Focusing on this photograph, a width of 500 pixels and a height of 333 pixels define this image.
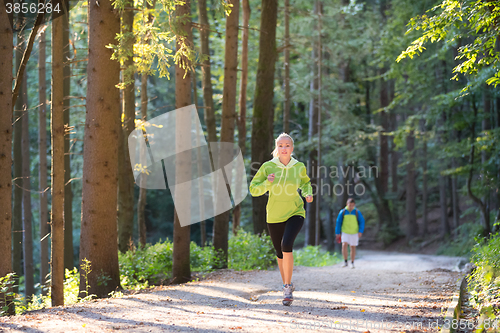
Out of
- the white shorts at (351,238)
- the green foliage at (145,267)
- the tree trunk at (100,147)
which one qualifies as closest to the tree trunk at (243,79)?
the white shorts at (351,238)

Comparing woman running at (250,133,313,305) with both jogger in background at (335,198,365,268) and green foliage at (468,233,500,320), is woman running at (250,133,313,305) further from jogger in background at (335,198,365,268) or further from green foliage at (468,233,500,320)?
jogger in background at (335,198,365,268)

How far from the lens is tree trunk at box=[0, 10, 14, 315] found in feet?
22.8

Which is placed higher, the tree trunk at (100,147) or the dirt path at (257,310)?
the tree trunk at (100,147)

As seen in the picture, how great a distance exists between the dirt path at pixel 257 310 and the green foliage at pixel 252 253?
3.46m

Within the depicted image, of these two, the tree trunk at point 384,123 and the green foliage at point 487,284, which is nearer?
the green foliage at point 487,284

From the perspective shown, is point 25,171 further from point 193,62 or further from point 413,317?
point 413,317

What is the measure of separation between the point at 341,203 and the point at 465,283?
18.9 meters

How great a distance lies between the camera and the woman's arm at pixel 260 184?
245 inches

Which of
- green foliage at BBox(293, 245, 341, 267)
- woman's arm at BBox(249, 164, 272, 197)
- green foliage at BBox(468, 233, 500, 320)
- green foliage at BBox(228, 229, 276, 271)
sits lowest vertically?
green foliage at BBox(293, 245, 341, 267)

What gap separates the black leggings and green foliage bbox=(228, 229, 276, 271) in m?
6.24

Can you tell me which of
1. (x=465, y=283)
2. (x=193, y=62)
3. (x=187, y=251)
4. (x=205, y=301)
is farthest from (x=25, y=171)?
(x=465, y=283)

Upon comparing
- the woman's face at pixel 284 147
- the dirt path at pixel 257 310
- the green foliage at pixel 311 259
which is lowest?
the green foliage at pixel 311 259

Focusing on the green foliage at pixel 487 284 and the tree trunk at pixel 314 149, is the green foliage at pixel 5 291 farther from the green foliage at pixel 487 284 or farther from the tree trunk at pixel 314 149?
the tree trunk at pixel 314 149

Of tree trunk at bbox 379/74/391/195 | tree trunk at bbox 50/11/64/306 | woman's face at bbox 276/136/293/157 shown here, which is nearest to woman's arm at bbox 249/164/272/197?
woman's face at bbox 276/136/293/157
